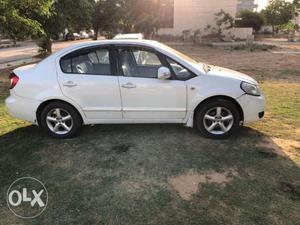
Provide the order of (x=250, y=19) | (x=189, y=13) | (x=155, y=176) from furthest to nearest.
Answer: (x=250, y=19)
(x=189, y=13)
(x=155, y=176)

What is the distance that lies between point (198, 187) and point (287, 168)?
4.27ft

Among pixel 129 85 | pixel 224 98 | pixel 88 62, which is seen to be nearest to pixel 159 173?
pixel 129 85

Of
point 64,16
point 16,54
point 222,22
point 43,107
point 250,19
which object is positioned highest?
point 250,19

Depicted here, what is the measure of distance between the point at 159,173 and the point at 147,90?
1.49m

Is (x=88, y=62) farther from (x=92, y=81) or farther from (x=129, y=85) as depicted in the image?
(x=129, y=85)

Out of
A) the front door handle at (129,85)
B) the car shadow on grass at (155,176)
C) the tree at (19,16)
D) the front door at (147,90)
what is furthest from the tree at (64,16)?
→ the front door handle at (129,85)

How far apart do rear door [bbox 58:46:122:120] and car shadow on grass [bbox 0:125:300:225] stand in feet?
1.70

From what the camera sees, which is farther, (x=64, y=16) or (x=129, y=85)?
(x=64, y=16)

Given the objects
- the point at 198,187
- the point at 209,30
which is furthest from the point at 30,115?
the point at 209,30

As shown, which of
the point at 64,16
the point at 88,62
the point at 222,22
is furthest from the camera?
the point at 222,22

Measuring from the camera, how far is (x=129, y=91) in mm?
5137

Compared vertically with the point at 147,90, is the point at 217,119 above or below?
below

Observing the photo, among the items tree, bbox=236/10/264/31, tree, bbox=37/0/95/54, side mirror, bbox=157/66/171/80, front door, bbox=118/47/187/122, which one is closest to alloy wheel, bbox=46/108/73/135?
front door, bbox=118/47/187/122

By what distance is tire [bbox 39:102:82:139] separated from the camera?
528 centimetres
